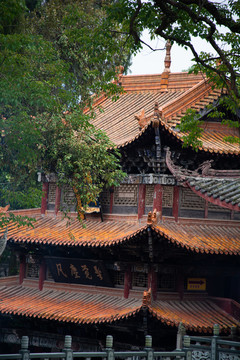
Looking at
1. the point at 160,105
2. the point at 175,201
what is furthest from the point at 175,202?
the point at 160,105

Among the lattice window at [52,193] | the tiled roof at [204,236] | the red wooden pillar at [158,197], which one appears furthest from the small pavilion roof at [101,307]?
the lattice window at [52,193]

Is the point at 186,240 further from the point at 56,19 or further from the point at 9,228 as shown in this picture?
the point at 56,19

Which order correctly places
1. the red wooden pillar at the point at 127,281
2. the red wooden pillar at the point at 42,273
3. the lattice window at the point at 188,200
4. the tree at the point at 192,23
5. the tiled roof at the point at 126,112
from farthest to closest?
the red wooden pillar at the point at 42,273, the tiled roof at the point at 126,112, the lattice window at the point at 188,200, the red wooden pillar at the point at 127,281, the tree at the point at 192,23

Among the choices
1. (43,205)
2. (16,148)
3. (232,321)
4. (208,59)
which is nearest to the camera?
(208,59)

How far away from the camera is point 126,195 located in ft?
60.4

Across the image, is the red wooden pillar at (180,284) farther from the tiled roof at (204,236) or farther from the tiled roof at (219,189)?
the tiled roof at (219,189)

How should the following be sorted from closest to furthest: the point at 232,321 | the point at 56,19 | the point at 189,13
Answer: the point at 189,13, the point at 232,321, the point at 56,19

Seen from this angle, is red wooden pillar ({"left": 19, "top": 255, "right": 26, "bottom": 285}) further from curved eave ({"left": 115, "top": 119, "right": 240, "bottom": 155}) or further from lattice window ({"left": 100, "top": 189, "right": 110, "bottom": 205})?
curved eave ({"left": 115, "top": 119, "right": 240, "bottom": 155})

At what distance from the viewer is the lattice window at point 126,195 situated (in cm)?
1828

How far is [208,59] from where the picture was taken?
13.9 meters

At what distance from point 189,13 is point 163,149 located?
524 centimetres

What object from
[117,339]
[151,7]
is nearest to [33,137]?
[151,7]

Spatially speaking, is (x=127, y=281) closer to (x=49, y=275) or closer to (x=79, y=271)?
(x=79, y=271)

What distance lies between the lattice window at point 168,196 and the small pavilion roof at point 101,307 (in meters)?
2.46
